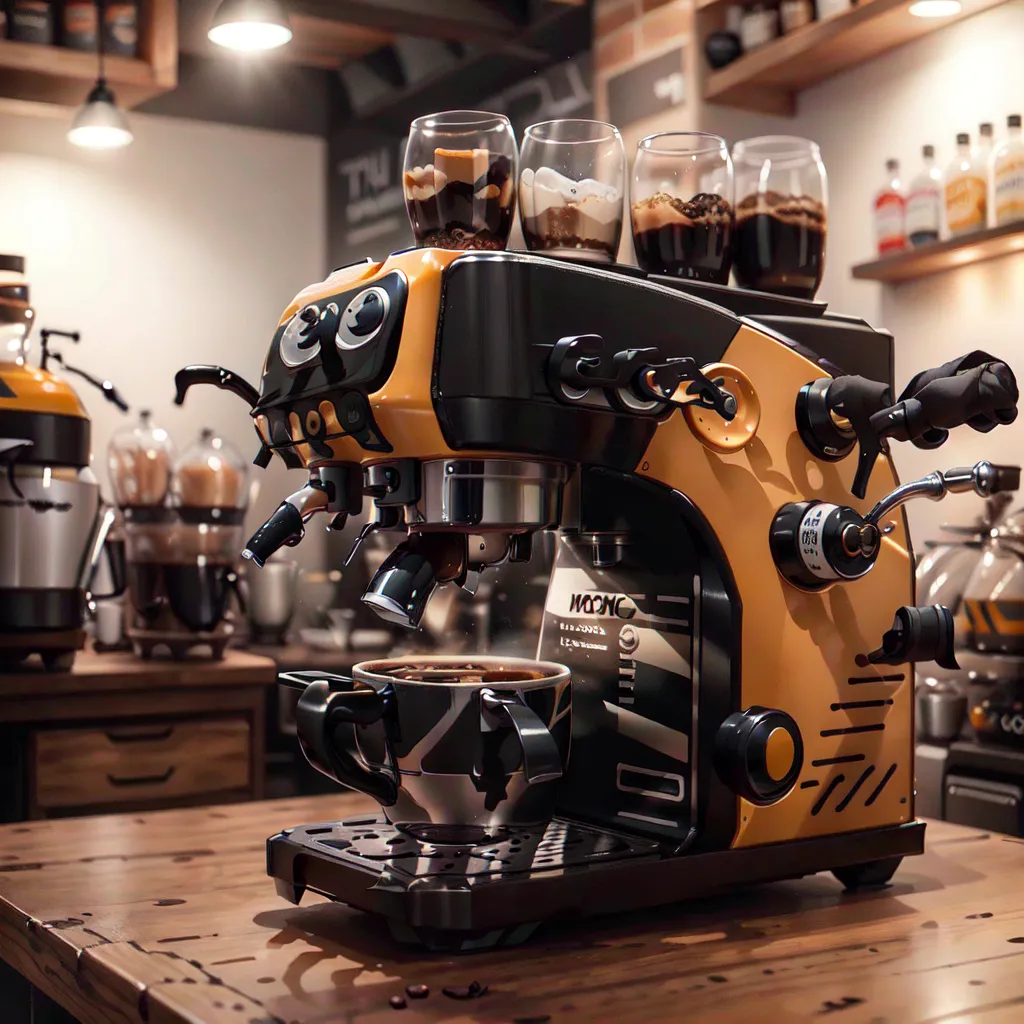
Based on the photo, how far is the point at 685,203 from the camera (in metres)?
0.99

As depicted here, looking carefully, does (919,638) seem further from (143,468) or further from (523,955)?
(143,468)

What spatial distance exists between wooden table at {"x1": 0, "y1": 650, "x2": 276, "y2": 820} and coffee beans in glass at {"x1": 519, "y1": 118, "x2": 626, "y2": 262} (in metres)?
1.42

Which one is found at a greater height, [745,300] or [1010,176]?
[1010,176]

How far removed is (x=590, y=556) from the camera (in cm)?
101

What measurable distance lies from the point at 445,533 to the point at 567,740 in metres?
0.17

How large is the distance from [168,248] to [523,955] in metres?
3.34

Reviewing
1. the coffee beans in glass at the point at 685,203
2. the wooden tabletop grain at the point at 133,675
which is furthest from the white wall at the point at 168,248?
the coffee beans in glass at the point at 685,203

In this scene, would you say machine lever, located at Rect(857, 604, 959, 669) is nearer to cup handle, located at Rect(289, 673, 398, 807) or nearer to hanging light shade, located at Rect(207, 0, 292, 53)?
cup handle, located at Rect(289, 673, 398, 807)

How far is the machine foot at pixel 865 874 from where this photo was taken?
3.16 feet

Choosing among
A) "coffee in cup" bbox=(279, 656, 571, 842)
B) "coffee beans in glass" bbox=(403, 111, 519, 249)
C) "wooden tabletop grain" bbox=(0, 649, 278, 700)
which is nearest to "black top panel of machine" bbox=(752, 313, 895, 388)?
"coffee beans in glass" bbox=(403, 111, 519, 249)

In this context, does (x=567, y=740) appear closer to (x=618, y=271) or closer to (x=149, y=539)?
(x=618, y=271)

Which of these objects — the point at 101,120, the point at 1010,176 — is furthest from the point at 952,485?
the point at 101,120

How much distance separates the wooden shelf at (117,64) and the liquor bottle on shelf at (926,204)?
169 cm

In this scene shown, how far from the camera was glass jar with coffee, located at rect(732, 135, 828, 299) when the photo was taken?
1.04m
